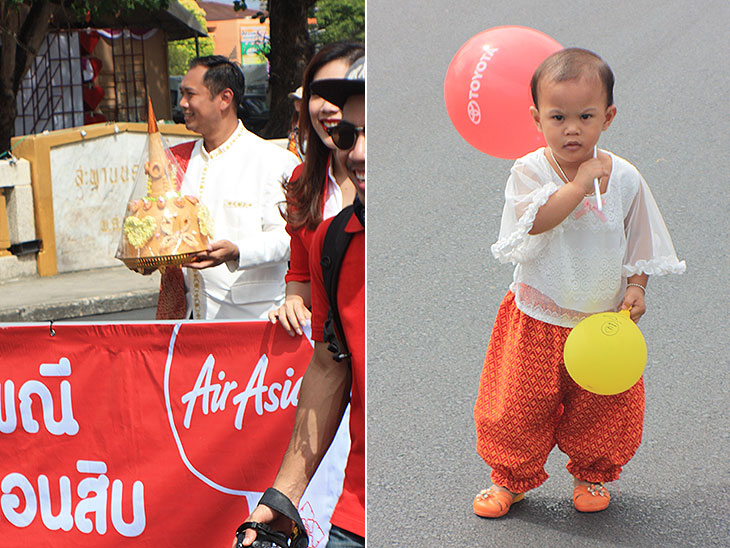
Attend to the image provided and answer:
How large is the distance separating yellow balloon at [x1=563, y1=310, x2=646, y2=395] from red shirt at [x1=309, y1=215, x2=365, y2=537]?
2.62 feet

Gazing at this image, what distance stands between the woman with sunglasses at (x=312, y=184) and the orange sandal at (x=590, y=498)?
3.74 feet

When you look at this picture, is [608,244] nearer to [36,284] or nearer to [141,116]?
[36,284]

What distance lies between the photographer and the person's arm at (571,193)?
103 inches

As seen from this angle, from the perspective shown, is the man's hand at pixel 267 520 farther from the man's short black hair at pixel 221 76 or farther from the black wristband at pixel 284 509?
the man's short black hair at pixel 221 76

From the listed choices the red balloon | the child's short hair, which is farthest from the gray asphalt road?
the child's short hair

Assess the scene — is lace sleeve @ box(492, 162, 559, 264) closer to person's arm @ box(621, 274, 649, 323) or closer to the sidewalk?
person's arm @ box(621, 274, 649, 323)

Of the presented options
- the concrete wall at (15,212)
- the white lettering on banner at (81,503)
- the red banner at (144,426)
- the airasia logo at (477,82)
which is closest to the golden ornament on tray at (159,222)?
the red banner at (144,426)

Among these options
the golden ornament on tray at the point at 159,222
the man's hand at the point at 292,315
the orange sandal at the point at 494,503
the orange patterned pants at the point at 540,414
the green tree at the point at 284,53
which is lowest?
the orange sandal at the point at 494,503

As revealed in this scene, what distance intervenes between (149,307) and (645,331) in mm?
4369

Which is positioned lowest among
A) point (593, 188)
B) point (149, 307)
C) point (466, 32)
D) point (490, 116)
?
point (149, 307)

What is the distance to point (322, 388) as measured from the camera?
7.02ft

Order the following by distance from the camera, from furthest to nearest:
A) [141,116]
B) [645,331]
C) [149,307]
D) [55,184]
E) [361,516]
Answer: [141,116] < [55,184] < [149,307] < [645,331] < [361,516]

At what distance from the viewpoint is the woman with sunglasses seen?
2.49 meters

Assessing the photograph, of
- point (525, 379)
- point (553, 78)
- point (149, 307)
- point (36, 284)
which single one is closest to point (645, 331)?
point (525, 379)
